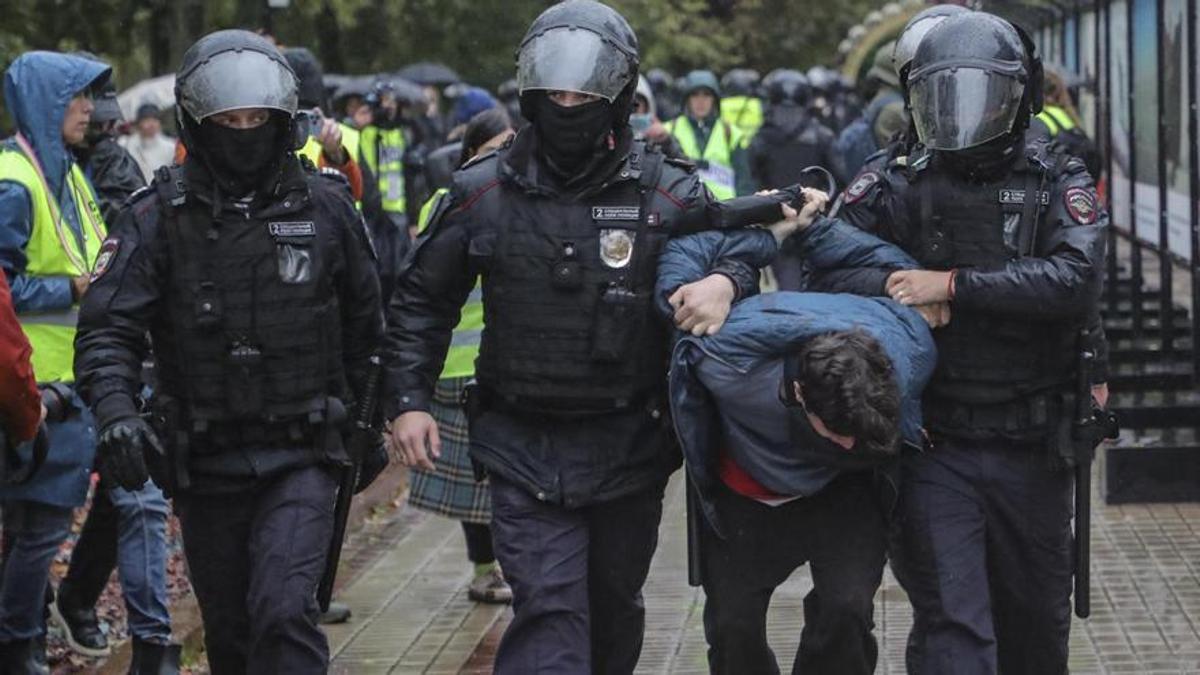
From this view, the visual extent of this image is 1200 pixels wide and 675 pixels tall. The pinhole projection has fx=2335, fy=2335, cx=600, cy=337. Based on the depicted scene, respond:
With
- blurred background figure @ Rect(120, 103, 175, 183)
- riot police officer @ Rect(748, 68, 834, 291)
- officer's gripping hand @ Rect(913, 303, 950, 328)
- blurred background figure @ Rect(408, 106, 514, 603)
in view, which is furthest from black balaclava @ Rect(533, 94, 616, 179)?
blurred background figure @ Rect(120, 103, 175, 183)

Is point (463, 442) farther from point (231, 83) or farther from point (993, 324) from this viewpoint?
point (993, 324)

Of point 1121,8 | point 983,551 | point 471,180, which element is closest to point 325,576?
point 471,180

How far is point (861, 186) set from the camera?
6.22 m

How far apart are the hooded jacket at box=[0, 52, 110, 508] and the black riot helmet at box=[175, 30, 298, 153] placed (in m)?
1.21

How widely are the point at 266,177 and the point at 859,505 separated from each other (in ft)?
5.74

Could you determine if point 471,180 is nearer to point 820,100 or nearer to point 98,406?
point 98,406

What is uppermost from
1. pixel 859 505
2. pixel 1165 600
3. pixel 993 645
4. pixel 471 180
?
pixel 471 180

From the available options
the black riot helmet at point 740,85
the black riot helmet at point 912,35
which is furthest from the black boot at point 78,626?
the black riot helmet at point 740,85

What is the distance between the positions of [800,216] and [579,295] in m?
0.61

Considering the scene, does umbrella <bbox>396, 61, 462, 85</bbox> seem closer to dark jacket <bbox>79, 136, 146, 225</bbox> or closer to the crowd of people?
dark jacket <bbox>79, 136, 146, 225</bbox>

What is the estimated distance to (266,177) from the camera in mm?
6082

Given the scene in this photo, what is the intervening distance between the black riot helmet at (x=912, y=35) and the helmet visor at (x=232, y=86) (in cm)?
190

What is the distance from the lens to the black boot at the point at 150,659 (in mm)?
7289

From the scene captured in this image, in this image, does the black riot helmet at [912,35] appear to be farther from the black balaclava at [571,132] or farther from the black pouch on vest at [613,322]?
the black pouch on vest at [613,322]
